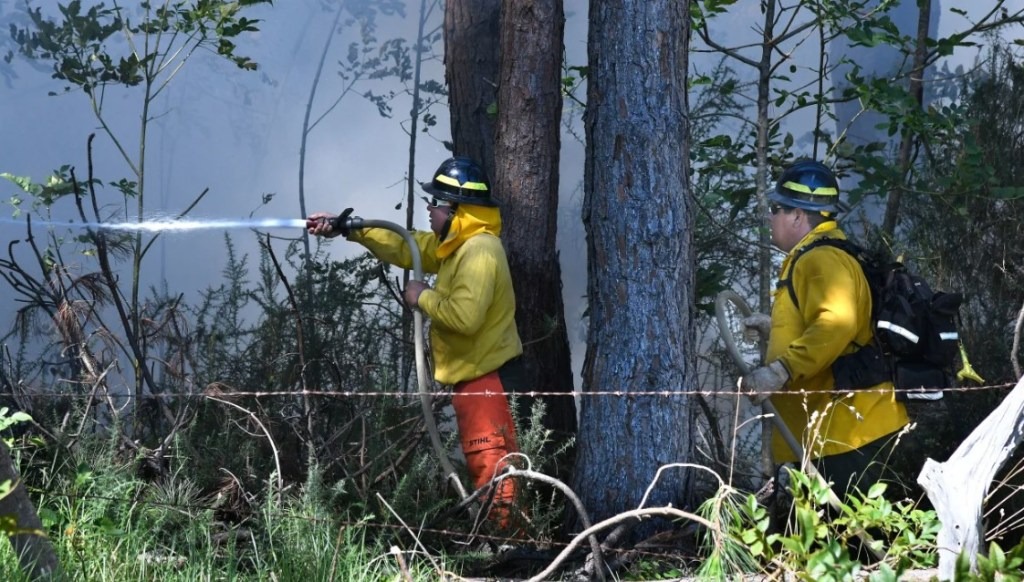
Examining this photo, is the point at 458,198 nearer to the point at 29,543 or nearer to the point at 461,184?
the point at 461,184

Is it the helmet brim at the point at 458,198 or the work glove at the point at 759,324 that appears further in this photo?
the helmet brim at the point at 458,198

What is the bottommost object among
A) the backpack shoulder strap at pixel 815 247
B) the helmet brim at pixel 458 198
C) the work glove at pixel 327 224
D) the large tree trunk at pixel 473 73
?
the backpack shoulder strap at pixel 815 247

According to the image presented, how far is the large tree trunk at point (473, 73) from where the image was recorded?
687 cm

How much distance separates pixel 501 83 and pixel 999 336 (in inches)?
111

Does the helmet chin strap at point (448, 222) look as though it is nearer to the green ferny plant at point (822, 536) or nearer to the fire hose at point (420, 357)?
the fire hose at point (420, 357)

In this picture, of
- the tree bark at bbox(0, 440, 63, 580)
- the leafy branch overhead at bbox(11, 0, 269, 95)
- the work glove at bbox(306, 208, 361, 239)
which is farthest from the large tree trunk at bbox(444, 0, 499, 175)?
the tree bark at bbox(0, 440, 63, 580)

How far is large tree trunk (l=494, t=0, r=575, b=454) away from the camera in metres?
6.44

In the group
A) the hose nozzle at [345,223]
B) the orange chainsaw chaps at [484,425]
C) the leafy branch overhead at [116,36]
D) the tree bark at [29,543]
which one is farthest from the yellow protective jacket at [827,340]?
the leafy branch overhead at [116,36]

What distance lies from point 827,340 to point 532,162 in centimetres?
204

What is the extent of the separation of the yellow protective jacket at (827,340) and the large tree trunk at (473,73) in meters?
2.13

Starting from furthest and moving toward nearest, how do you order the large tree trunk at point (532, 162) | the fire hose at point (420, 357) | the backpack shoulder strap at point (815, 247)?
1. the large tree trunk at point (532, 162)
2. the fire hose at point (420, 357)
3. the backpack shoulder strap at point (815, 247)

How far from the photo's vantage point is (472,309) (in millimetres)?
5492

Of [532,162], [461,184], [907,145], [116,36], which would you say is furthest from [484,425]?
[116,36]

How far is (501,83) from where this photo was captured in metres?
6.49
